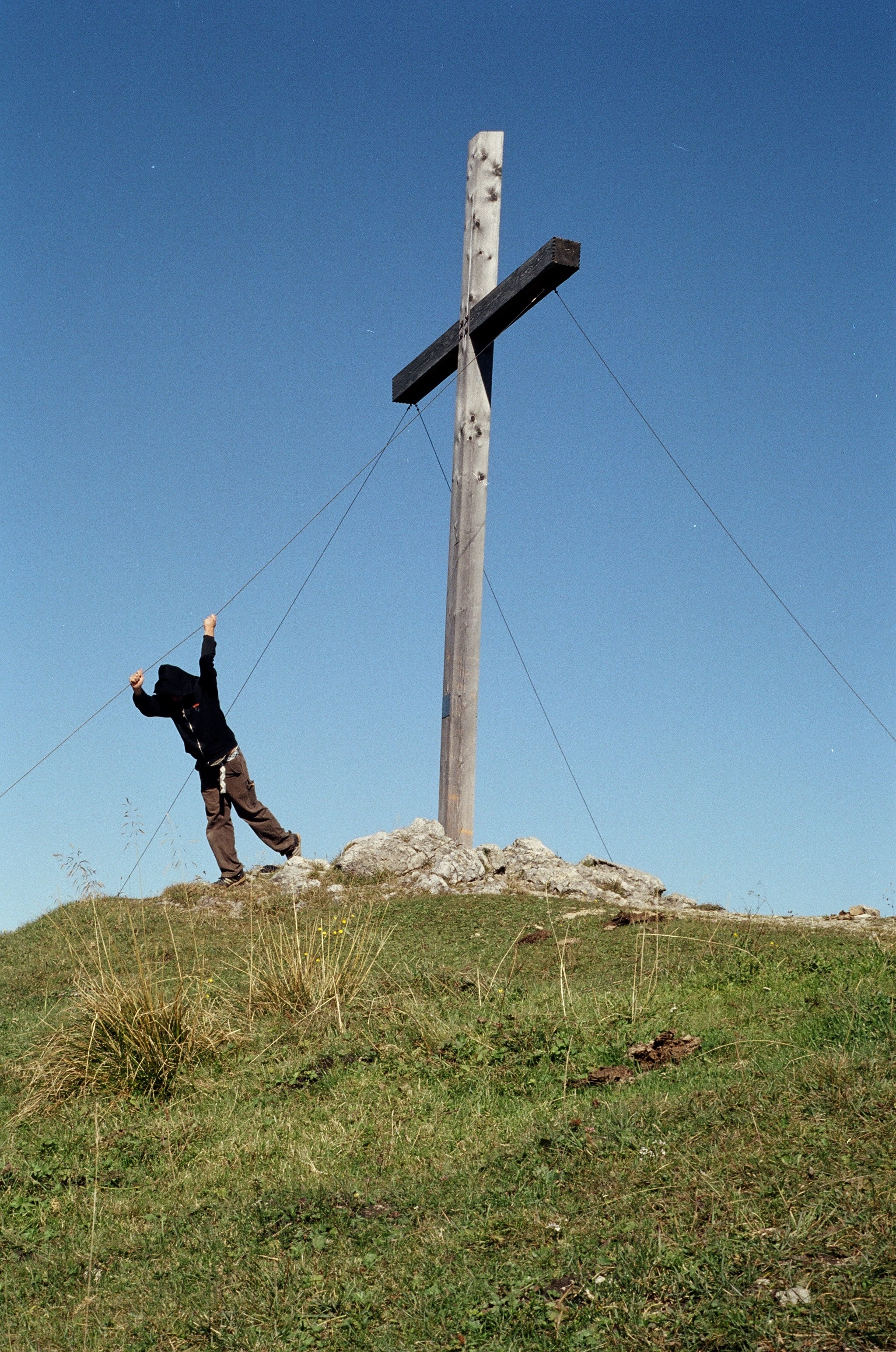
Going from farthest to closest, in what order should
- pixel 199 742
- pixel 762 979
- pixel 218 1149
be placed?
1. pixel 199 742
2. pixel 762 979
3. pixel 218 1149

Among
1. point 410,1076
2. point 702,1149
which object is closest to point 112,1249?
point 410,1076

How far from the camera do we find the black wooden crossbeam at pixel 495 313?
416 inches

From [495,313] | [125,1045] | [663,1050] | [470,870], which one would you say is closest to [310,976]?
[125,1045]

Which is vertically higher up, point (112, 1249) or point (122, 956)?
point (122, 956)

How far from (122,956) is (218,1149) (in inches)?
153

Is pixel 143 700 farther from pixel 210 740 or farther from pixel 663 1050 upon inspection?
pixel 663 1050

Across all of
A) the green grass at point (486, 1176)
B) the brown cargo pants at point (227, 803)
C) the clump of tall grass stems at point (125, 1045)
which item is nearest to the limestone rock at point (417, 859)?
the brown cargo pants at point (227, 803)

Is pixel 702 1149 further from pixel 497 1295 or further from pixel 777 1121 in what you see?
pixel 497 1295

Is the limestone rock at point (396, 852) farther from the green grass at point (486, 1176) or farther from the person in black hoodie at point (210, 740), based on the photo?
the green grass at point (486, 1176)

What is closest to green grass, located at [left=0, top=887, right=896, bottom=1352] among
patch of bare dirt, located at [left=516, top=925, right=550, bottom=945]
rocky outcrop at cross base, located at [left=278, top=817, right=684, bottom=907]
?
patch of bare dirt, located at [left=516, top=925, right=550, bottom=945]

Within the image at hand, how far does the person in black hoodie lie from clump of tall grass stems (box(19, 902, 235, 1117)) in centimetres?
480

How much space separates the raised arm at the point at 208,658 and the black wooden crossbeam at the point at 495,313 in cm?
338

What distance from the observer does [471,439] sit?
38.0ft

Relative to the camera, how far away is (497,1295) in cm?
Result: 344
